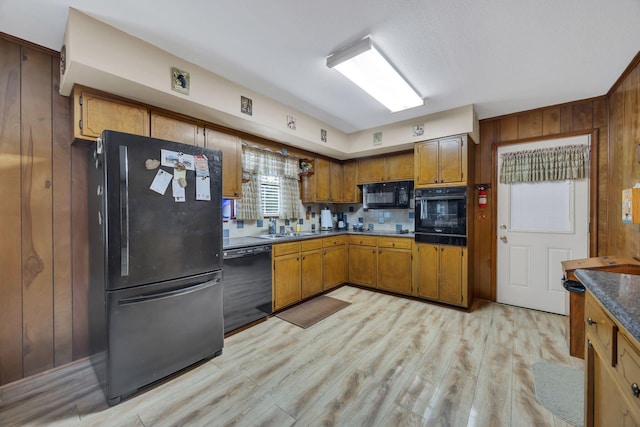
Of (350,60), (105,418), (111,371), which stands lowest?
(105,418)

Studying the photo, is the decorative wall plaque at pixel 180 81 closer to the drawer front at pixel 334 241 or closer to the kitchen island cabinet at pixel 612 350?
the drawer front at pixel 334 241

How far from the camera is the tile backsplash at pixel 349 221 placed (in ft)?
11.9

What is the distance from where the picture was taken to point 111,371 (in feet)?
5.62

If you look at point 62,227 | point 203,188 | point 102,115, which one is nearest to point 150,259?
point 203,188

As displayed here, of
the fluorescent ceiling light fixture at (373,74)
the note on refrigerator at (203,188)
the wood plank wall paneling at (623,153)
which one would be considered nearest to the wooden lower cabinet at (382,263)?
the fluorescent ceiling light fixture at (373,74)

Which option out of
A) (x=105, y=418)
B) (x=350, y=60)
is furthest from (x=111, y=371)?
(x=350, y=60)

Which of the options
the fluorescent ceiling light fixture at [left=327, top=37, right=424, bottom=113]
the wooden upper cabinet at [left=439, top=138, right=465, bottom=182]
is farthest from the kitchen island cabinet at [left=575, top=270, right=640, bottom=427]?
the wooden upper cabinet at [left=439, top=138, right=465, bottom=182]

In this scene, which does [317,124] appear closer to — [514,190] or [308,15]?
[308,15]

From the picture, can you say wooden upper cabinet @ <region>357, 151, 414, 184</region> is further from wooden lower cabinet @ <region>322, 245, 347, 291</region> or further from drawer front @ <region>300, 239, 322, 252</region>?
drawer front @ <region>300, 239, 322, 252</region>

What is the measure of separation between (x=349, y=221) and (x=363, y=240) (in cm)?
92

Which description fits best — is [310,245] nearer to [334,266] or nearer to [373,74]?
[334,266]

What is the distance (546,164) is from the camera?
3.18 meters

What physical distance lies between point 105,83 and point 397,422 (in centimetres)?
310

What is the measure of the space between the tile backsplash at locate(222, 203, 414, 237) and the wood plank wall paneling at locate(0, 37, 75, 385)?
172 centimetres
